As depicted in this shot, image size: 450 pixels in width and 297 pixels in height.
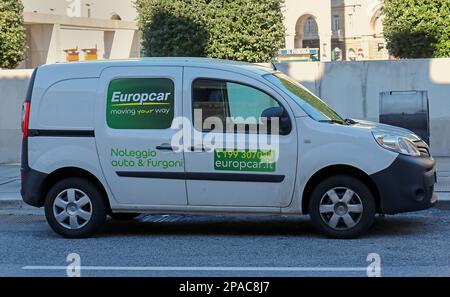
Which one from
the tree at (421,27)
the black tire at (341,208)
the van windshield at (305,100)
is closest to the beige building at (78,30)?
the tree at (421,27)

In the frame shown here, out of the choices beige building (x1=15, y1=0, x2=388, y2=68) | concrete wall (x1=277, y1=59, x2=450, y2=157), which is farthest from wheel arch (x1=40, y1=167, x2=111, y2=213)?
beige building (x1=15, y1=0, x2=388, y2=68)

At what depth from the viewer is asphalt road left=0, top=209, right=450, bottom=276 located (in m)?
6.79

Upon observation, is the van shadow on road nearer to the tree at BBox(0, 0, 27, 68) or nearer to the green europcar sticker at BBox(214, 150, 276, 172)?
the green europcar sticker at BBox(214, 150, 276, 172)

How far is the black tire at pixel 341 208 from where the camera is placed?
784 centimetres

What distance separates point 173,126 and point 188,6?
407 inches

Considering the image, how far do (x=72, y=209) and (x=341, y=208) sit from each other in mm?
2854

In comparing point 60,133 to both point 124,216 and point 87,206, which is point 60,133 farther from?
point 124,216

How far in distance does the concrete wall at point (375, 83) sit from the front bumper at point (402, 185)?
6.49m

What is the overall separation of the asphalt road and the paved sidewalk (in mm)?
805

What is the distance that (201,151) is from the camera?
26.5ft

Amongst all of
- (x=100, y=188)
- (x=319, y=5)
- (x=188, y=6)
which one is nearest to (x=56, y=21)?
(x=188, y=6)

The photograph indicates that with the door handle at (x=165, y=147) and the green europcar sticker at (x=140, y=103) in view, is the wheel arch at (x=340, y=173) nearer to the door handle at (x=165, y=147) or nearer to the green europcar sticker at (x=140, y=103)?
the door handle at (x=165, y=147)

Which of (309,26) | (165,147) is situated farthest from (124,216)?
(309,26)
